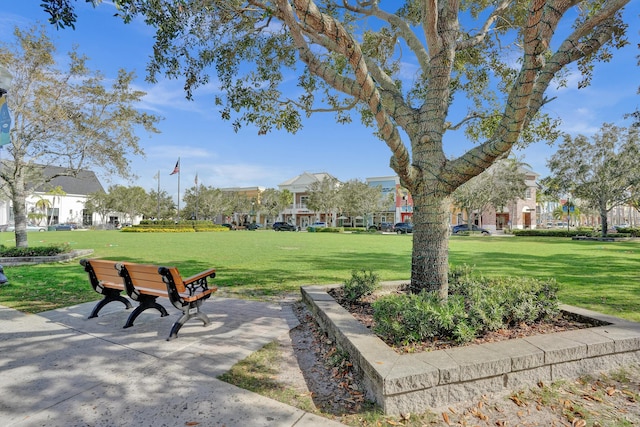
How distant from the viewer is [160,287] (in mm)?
4473

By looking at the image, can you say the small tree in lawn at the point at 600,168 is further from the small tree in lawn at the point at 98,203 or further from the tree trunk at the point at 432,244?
the small tree in lawn at the point at 98,203

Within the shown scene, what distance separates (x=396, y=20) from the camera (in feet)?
20.0

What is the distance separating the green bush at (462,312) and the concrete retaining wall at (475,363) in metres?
0.24

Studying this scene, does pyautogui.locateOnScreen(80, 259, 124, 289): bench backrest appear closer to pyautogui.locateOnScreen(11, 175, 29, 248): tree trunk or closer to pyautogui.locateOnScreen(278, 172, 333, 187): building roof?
pyautogui.locateOnScreen(11, 175, 29, 248): tree trunk

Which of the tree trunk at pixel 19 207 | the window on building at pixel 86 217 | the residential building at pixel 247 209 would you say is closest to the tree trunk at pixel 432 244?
the tree trunk at pixel 19 207

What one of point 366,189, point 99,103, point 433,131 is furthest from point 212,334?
point 366,189

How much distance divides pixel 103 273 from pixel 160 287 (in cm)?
138

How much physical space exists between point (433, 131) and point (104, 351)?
4.82 meters

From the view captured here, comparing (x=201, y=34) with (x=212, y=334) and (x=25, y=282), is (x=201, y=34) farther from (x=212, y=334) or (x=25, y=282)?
(x=25, y=282)

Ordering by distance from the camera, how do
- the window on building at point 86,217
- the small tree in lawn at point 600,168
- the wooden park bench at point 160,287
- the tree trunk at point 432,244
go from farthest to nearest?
the window on building at point 86,217
the small tree in lawn at point 600,168
the tree trunk at point 432,244
the wooden park bench at point 160,287

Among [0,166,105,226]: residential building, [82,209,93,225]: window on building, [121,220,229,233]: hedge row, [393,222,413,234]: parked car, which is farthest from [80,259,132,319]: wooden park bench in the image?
[82,209,93,225]: window on building

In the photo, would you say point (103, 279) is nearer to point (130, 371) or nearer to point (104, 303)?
point (104, 303)

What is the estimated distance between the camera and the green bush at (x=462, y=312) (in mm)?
A: 3467

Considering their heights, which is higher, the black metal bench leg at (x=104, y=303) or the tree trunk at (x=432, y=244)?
the tree trunk at (x=432, y=244)
